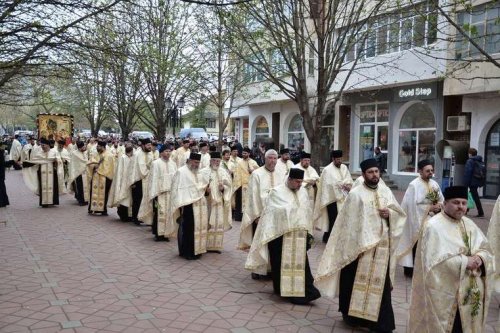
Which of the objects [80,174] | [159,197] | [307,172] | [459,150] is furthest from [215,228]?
[459,150]

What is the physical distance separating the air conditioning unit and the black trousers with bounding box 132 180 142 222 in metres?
12.5

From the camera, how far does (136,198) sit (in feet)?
42.4

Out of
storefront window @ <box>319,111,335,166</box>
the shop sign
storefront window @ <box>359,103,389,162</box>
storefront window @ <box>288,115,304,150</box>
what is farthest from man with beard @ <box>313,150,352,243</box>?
storefront window @ <box>288,115,304,150</box>

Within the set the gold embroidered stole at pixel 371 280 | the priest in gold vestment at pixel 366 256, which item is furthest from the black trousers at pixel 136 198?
the gold embroidered stole at pixel 371 280

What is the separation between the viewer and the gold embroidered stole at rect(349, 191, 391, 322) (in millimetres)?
5562

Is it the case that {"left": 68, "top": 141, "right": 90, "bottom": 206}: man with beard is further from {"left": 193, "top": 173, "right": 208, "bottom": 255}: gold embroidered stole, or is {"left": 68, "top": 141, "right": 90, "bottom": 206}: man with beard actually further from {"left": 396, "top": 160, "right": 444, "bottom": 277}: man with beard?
{"left": 396, "top": 160, "right": 444, "bottom": 277}: man with beard

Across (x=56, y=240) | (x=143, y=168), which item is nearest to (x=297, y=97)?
(x=143, y=168)

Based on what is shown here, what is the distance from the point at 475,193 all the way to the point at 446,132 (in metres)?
5.65

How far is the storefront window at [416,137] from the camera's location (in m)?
20.8

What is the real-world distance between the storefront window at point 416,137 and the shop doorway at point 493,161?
2.39 meters

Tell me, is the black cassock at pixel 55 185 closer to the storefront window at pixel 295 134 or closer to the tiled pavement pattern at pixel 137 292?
the tiled pavement pattern at pixel 137 292

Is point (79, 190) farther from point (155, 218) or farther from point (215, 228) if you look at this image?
point (215, 228)

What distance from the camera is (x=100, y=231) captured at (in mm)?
11672

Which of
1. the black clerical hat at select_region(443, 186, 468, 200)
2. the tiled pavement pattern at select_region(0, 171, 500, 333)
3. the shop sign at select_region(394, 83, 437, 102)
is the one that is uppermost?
the shop sign at select_region(394, 83, 437, 102)
